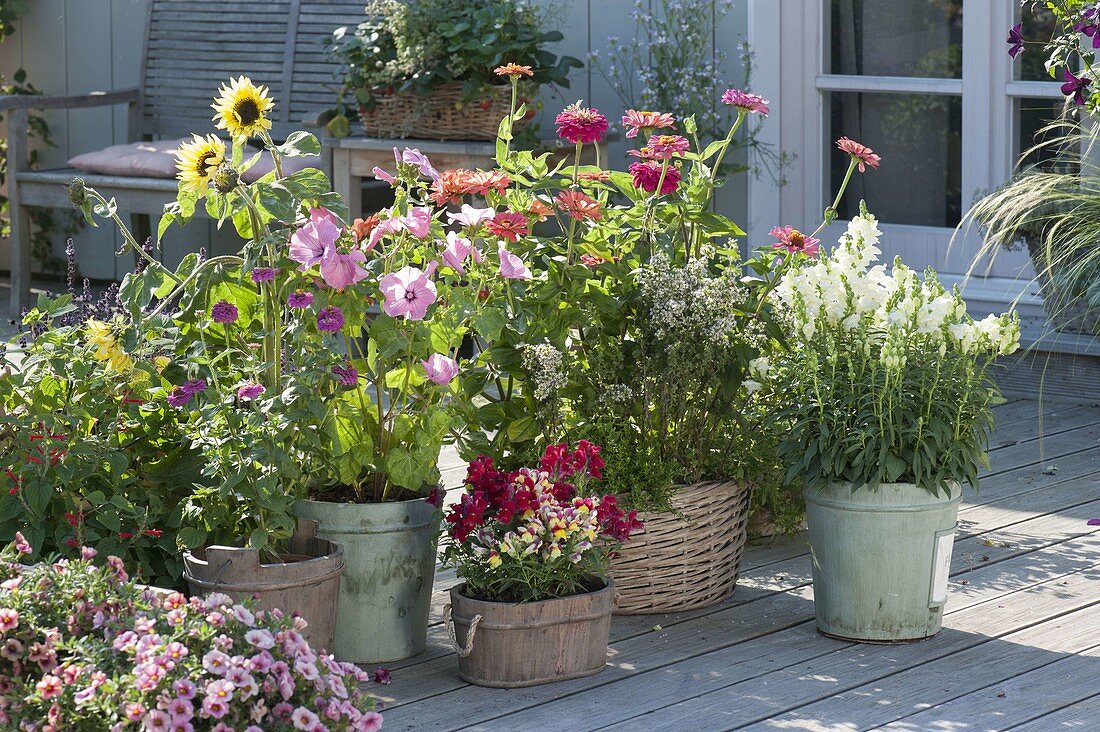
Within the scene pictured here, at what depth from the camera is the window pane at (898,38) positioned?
15.8 feet

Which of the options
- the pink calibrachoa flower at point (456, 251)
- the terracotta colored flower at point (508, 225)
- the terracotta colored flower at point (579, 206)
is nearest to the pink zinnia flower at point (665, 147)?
the terracotta colored flower at point (579, 206)

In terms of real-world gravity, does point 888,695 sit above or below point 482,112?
below

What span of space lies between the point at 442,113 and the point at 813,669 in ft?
9.87

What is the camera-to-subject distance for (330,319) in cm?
244

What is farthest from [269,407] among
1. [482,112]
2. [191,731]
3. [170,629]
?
[482,112]

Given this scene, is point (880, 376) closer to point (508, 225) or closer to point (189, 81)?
point (508, 225)

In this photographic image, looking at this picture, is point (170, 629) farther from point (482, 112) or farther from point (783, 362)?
point (482, 112)

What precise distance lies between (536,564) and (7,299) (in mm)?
4769

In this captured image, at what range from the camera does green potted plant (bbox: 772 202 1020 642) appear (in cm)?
266

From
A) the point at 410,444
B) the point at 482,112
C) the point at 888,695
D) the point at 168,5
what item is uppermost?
the point at 168,5

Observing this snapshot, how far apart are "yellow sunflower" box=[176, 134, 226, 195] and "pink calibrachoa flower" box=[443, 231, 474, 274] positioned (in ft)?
1.24

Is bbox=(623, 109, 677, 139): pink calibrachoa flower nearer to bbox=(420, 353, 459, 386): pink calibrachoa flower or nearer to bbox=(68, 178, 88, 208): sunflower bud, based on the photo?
bbox=(420, 353, 459, 386): pink calibrachoa flower

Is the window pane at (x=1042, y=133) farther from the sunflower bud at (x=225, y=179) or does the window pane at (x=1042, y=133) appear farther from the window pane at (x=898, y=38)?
the sunflower bud at (x=225, y=179)

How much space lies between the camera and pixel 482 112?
17.0ft
